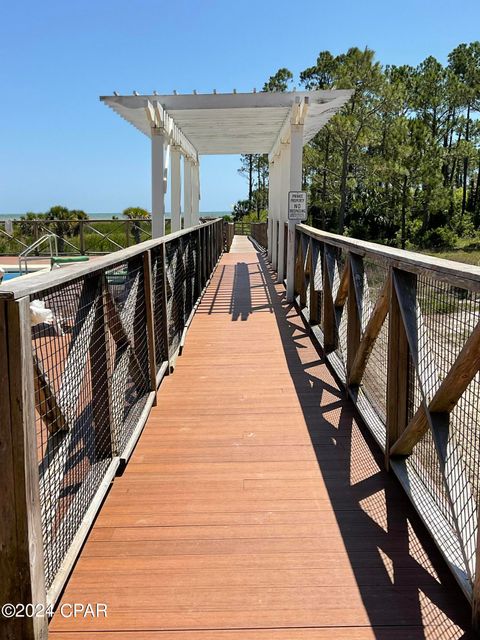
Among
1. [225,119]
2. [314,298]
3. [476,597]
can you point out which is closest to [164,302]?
[314,298]

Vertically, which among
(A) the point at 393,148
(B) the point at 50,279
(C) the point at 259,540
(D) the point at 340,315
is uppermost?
(A) the point at 393,148

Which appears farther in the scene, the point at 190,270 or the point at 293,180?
the point at 293,180

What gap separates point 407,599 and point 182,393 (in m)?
2.37

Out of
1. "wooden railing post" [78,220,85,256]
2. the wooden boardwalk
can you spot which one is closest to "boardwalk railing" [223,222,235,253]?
"wooden railing post" [78,220,85,256]

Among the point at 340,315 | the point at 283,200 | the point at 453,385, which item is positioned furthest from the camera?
the point at 283,200

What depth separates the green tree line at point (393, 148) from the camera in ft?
79.4

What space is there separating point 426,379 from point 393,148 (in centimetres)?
2489

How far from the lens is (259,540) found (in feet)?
7.09

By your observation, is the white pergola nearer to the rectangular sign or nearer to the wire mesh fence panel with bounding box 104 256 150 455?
the rectangular sign

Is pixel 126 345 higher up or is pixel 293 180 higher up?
pixel 293 180

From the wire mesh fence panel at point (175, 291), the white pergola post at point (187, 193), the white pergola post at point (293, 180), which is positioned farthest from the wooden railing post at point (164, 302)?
the white pergola post at point (187, 193)

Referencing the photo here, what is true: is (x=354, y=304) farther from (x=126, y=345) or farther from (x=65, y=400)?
(x=65, y=400)

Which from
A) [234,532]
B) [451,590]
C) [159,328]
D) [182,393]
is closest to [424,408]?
[451,590]

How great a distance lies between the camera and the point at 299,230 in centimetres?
739
